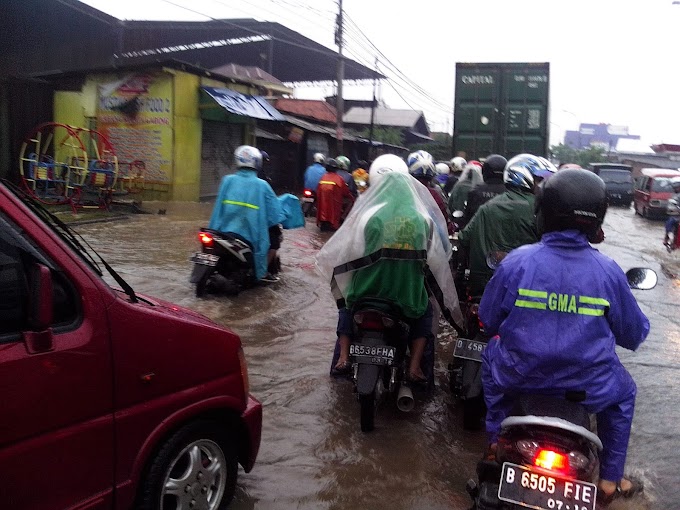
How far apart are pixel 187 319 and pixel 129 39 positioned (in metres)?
26.1

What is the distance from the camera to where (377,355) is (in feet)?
13.1

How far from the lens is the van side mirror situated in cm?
206

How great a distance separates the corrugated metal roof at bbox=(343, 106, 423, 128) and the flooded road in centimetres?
2690

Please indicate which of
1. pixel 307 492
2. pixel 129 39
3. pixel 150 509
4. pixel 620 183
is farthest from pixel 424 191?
pixel 620 183

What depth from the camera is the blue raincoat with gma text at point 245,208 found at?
7133 millimetres

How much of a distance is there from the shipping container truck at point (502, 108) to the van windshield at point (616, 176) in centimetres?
1652

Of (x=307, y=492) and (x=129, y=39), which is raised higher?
(x=129, y=39)

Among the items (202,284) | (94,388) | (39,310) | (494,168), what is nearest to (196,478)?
(94,388)

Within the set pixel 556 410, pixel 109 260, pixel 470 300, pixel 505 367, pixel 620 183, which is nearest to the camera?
pixel 556 410

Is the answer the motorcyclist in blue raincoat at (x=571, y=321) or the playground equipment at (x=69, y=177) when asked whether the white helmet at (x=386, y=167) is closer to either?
the motorcyclist in blue raincoat at (x=571, y=321)

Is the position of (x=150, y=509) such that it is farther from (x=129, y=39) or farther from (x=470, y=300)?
(x=129, y=39)

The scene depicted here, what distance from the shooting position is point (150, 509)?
2.55 m

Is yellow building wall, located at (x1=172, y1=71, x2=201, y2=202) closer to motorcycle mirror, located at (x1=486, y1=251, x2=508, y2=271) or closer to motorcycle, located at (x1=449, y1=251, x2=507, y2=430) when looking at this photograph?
motorcycle, located at (x1=449, y1=251, x2=507, y2=430)

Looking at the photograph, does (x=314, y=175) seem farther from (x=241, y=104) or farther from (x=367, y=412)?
(x=367, y=412)
